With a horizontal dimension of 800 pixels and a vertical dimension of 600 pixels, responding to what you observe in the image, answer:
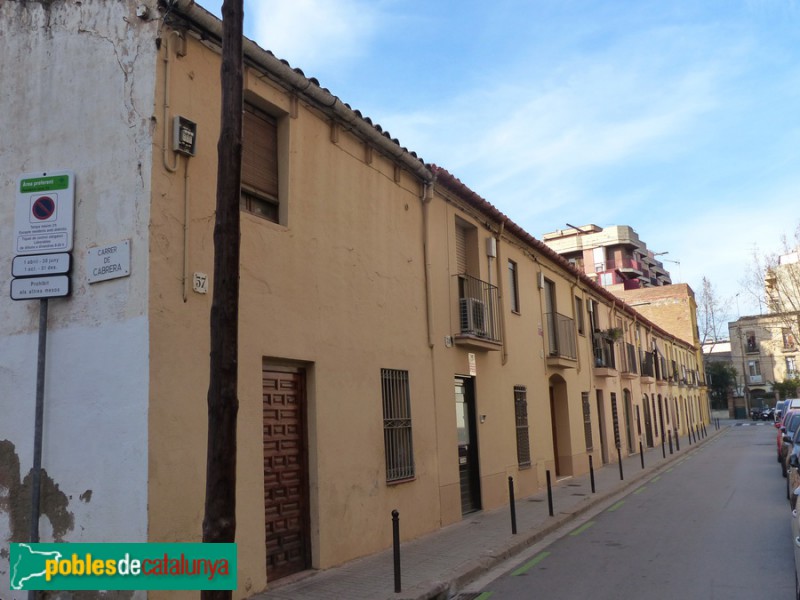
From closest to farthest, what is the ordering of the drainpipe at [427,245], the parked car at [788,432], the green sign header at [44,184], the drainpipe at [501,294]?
the green sign header at [44,184] < the drainpipe at [427,245] < the drainpipe at [501,294] < the parked car at [788,432]

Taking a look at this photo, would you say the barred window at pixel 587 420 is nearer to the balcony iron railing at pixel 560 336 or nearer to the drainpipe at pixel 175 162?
the balcony iron railing at pixel 560 336

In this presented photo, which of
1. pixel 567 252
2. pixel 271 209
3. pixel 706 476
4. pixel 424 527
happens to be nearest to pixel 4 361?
pixel 271 209

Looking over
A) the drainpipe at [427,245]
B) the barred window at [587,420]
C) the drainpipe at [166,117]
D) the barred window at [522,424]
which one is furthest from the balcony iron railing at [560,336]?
the drainpipe at [166,117]

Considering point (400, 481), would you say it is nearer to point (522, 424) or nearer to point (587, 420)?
point (522, 424)

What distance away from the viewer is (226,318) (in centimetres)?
506

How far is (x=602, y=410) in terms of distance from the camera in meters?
24.5

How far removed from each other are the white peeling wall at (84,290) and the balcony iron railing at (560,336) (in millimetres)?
14067

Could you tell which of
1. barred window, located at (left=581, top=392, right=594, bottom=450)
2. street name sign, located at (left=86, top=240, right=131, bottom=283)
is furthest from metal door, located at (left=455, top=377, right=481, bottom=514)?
barred window, located at (left=581, top=392, right=594, bottom=450)

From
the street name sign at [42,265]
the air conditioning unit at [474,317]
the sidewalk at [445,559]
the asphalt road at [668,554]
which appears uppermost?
the air conditioning unit at [474,317]

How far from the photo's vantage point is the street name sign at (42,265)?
6.28 m

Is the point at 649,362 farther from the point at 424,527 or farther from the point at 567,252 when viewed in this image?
the point at 567,252

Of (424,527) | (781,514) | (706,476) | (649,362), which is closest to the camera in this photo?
(424,527)

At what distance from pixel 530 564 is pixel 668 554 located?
188 centimetres

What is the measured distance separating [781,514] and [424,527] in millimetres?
6480
